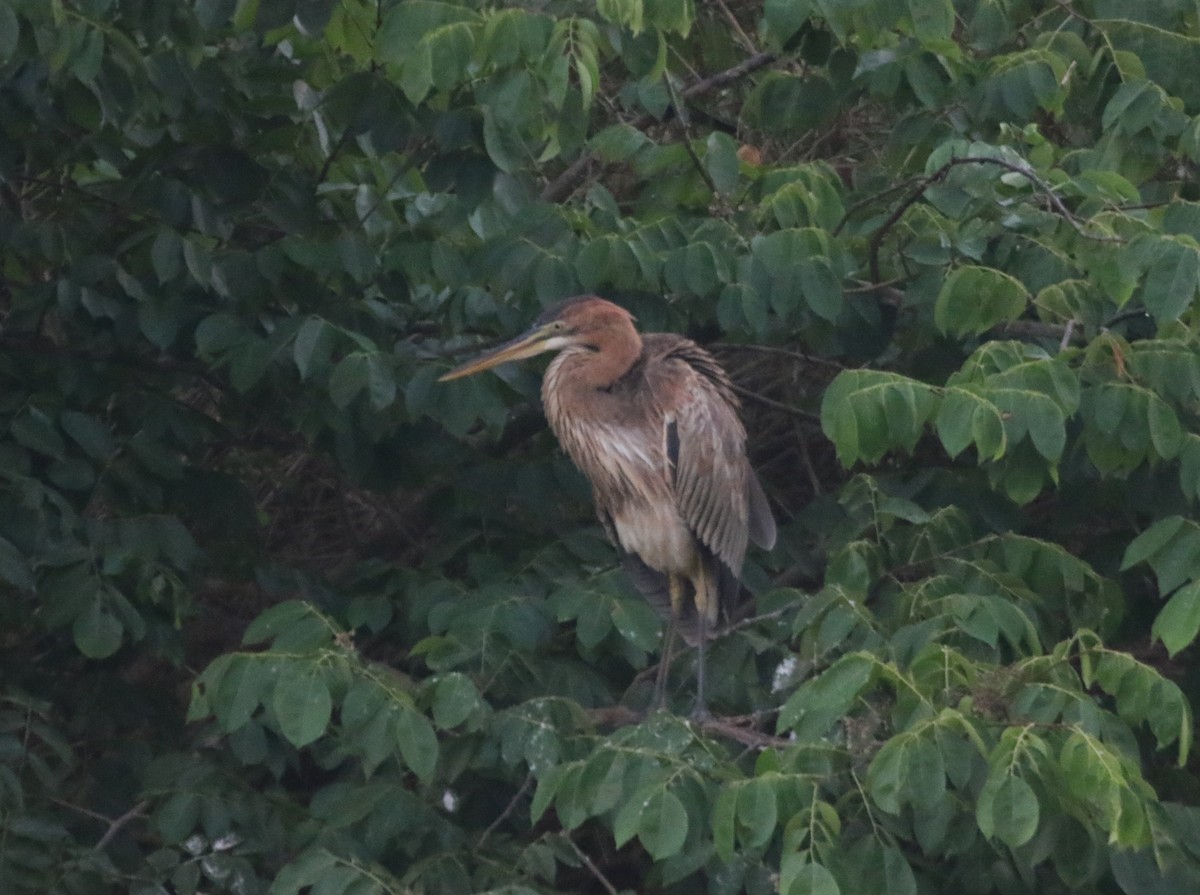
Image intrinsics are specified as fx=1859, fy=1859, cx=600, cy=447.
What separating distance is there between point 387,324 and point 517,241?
50cm

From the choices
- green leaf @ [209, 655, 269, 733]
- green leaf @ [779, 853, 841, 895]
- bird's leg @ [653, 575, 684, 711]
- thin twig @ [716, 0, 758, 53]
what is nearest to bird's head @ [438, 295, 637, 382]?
bird's leg @ [653, 575, 684, 711]

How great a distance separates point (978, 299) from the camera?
3.68 m

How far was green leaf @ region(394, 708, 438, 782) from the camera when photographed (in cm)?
324

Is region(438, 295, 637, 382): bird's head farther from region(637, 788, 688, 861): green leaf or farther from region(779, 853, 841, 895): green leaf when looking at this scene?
region(779, 853, 841, 895): green leaf

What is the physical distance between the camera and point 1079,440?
3.68 metres

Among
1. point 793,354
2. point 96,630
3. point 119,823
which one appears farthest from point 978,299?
point 119,823

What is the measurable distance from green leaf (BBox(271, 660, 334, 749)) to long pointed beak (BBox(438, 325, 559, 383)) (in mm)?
1049

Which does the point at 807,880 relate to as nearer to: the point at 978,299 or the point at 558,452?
the point at 978,299

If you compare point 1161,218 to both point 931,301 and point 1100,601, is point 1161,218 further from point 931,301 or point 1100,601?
point 1100,601

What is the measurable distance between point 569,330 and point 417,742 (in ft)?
4.56

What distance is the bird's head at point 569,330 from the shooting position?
4.28 metres

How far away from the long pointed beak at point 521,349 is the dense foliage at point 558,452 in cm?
8

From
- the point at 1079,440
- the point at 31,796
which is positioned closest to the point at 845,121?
the point at 1079,440

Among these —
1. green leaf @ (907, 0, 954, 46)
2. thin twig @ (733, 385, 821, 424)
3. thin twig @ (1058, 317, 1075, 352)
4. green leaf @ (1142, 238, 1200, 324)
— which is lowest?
thin twig @ (733, 385, 821, 424)
